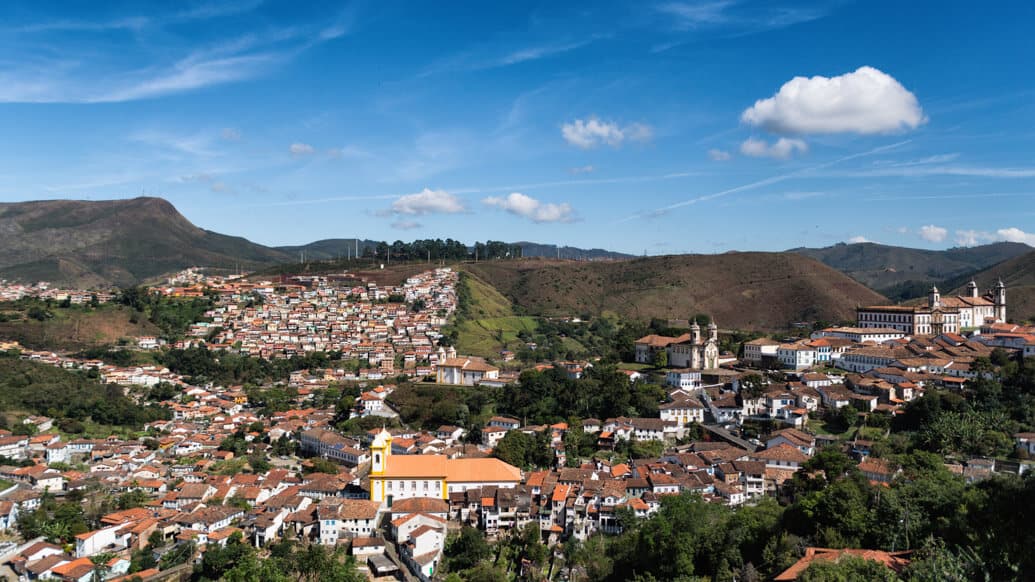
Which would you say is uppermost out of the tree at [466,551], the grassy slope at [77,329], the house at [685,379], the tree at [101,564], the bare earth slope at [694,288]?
→ the bare earth slope at [694,288]

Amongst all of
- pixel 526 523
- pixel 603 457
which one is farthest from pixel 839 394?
pixel 526 523

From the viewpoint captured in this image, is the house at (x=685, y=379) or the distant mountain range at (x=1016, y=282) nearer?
the house at (x=685, y=379)

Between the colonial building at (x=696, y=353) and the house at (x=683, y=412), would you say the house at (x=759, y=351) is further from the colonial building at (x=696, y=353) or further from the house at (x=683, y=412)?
the house at (x=683, y=412)

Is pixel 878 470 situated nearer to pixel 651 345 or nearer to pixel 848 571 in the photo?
pixel 848 571

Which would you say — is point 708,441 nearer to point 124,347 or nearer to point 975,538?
point 975,538

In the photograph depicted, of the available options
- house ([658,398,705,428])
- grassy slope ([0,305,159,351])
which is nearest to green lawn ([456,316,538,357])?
house ([658,398,705,428])

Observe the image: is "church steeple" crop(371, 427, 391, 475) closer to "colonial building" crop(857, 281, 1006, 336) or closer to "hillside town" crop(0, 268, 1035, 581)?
"hillside town" crop(0, 268, 1035, 581)

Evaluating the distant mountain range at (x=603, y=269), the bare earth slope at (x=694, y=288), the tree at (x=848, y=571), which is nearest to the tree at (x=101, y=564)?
the tree at (x=848, y=571)
